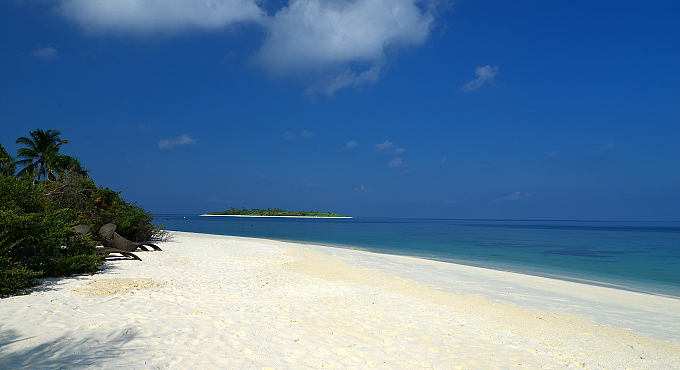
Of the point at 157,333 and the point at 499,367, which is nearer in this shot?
the point at 499,367

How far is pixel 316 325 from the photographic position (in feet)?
21.0

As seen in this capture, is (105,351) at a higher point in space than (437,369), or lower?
lower

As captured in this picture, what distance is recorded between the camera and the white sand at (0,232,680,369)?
480 cm

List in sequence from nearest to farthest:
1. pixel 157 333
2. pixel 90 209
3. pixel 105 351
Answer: pixel 105 351 → pixel 157 333 → pixel 90 209

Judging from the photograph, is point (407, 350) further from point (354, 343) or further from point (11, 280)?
point (11, 280)

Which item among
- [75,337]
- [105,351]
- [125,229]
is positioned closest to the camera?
[105,351]

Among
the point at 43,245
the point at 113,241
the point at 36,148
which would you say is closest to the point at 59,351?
the point at 43,245

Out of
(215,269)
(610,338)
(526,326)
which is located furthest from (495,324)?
(215,269)

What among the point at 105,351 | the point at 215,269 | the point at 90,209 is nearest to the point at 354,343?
the point at 105,351

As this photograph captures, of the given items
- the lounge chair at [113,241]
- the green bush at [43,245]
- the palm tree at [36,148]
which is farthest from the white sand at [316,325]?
the palm tree at [36,148]

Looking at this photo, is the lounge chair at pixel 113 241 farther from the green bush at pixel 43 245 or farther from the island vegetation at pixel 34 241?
the green bush at pixel 43 245

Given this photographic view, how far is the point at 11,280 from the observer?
7.38 metres

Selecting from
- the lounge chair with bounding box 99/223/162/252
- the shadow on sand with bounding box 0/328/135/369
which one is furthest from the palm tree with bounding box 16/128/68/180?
the shadow on sand with bounding box 0/328/135/369

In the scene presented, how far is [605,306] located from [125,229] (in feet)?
73.0
